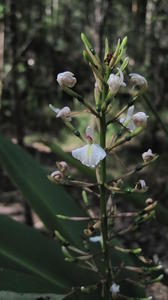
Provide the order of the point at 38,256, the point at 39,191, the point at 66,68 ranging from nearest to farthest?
the point at 38,256, the point at 39,191, the point at 66,68

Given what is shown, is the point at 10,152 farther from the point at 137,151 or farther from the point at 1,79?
the point at 137,151

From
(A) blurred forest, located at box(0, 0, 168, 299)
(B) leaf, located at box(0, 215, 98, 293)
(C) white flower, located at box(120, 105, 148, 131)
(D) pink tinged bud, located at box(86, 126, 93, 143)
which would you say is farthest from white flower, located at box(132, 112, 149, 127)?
(A) blurred forest, located at box(0, 0, 168, 299)

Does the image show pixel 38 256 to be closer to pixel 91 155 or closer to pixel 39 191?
pixel 39 191

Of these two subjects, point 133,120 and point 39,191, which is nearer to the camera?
point 133,120

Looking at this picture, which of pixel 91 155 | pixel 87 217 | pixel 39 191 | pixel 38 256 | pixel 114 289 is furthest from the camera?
pixel 39 191

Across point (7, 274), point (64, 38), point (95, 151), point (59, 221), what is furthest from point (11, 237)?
point (64, 38)

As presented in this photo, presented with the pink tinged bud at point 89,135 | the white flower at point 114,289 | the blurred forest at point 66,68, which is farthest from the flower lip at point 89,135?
the blurred forest at point 66,68

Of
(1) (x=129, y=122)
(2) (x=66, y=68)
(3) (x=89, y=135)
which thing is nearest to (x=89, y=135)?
(3) (x=89, y=135)

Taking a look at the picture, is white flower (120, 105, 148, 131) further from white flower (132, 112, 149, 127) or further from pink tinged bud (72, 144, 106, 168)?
pink tinged bud (72, 144, 106, 168)
